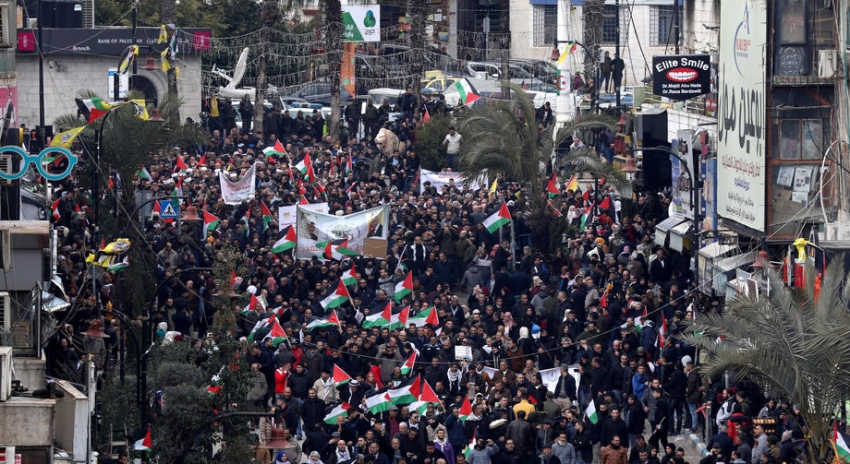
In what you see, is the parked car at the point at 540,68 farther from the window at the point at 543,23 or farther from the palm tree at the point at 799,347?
the palm tree at the point at 799,347

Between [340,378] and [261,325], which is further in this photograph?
[261,325]

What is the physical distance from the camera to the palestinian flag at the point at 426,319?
2962 cm

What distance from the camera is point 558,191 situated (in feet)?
124

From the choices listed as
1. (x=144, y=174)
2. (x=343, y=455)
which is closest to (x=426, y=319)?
(x=343, y=455)

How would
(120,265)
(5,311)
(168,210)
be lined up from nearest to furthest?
(5,311) → (120,265) → (168,210)

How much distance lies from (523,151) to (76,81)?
21.9 m

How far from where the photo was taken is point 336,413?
2625cm

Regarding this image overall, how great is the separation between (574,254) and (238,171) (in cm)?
962

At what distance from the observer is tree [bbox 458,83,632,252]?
37.4m

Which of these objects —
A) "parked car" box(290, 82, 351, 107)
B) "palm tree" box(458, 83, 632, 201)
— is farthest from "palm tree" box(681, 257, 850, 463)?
"parked car" box(290, 82, 351, 107)

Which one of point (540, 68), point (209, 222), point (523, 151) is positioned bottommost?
point (209, 222)

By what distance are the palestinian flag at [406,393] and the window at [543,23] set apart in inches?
1870

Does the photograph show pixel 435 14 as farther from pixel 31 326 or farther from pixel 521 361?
pixel 31 326

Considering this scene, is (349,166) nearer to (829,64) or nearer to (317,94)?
(829,64)
